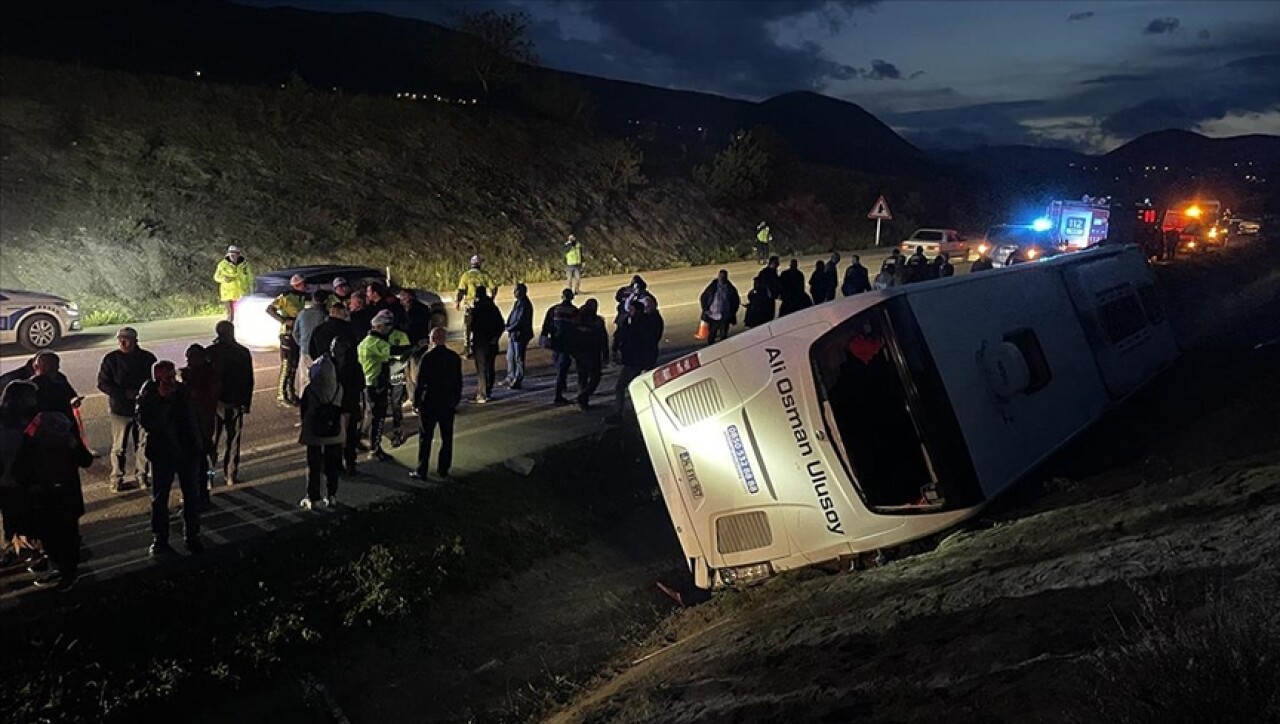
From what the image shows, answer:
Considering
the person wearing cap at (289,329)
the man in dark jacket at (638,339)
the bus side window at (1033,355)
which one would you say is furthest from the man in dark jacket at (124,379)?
the bus side window at (1033,355)

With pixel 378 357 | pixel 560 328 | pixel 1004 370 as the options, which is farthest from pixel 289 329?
pixel 1004 370

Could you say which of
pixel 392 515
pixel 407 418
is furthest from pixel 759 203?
pixel 392 515

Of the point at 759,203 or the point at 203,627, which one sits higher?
the point at 759,203

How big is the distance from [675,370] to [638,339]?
4730mm

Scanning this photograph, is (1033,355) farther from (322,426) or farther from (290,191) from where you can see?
(290,191)

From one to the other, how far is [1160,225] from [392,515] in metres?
30.3

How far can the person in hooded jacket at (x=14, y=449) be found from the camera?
22.8 ft

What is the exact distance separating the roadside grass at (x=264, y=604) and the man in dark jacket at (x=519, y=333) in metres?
3.26

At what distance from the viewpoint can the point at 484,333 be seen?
496 inches

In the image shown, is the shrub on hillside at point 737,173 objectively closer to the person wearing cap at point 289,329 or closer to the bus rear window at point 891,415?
the person wearing cap at point 289,329

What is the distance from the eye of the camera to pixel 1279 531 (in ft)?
17.0

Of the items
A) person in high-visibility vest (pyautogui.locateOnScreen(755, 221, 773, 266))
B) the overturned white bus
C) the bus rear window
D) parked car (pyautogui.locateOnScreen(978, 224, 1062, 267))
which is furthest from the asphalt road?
person in high-visibility vest (pyautogui.locateOnScreen(755, 221, 773, 266))

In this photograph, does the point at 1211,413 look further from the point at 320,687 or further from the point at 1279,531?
the point at 320,687

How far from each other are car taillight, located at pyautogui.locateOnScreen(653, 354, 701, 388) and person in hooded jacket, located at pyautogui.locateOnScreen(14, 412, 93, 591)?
4594mm
